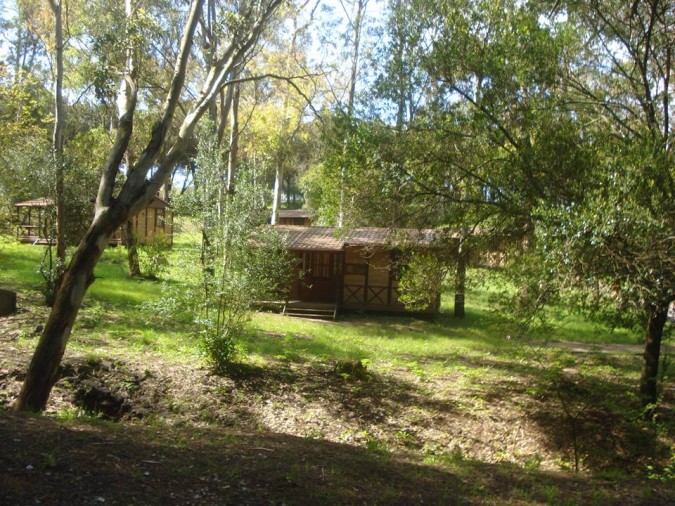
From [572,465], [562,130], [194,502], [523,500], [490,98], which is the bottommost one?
[572,465]

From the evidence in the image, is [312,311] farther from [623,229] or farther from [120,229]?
[623,229]

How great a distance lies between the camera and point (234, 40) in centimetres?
879

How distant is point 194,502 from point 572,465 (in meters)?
6.15

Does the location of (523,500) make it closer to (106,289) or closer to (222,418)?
(222,418)

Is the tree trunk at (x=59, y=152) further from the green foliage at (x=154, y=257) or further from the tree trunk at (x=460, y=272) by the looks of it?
the tree trunk at (x=460, y=272)

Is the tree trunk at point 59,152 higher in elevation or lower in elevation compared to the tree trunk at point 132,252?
higher

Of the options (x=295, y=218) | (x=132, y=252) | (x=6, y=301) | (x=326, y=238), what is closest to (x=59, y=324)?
(x=6, y=301)

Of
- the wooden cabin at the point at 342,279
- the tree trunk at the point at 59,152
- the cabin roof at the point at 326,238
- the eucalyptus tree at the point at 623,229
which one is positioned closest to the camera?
the eucalyptus tree at the point at 623,229

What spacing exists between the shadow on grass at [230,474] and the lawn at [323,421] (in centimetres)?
2

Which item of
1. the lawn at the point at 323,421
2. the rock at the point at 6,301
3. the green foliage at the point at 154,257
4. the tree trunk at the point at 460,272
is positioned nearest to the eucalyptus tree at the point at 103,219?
the lawn at the point at 323,421

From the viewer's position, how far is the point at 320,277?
21.6 meters

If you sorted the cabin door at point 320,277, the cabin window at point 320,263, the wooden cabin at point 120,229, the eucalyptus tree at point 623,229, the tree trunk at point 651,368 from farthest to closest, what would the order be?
1. the wooden cabin at point 120,229
2. the cabin window at point 320,263
3. the cabin door at point 320,277
4. the tree trunk at point 651,368
5. the eucalyptus tree at point 623,229

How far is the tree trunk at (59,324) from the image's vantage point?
6449 millimetres

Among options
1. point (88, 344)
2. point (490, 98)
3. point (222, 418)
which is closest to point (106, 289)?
point (88, 344)
